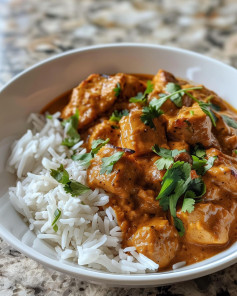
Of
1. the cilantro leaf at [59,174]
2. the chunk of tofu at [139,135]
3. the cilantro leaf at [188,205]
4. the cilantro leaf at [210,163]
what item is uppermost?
the chunk of tofu at [139,135]

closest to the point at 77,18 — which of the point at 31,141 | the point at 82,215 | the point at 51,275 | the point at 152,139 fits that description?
the point at 31,141

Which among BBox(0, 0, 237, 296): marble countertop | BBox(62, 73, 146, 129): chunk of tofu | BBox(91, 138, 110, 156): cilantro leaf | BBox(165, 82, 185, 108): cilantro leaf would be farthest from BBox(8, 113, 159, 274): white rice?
BBox(0, 0, 237, 296): marble countertop

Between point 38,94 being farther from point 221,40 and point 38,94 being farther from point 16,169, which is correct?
point 221,40

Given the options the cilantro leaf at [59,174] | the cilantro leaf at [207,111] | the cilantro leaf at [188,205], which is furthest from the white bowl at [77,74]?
the cilantro leaf at [188,205]

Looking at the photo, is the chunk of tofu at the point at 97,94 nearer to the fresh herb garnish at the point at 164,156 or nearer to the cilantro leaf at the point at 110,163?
the cilantro leaf at the point at 110,163

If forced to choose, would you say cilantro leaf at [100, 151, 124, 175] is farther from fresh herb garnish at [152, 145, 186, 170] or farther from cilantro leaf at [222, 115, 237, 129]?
cilantro leaf at [222, 115, 237, 129]

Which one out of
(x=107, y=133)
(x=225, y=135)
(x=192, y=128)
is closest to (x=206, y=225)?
(x=192, y=128)
